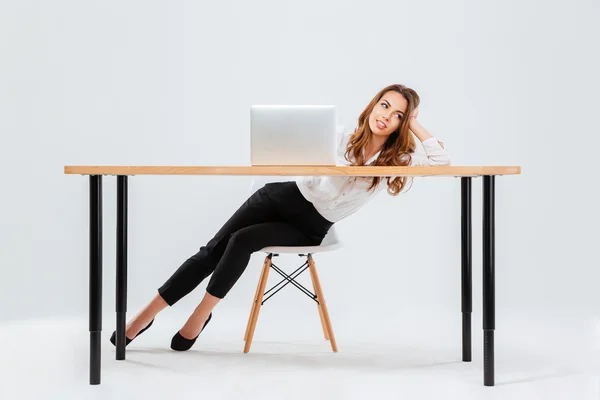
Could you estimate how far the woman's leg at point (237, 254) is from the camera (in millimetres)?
2980

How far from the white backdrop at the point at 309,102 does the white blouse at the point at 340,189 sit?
1.27m

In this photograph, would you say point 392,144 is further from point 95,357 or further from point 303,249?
point 95,357

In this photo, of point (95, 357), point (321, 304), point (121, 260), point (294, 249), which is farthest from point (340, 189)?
point (95, 357)

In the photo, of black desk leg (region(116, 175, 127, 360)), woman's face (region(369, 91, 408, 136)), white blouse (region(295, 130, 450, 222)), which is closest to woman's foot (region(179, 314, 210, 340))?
black desk leg (region(116, 175, 127, 360))

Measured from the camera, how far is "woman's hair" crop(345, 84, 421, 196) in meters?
3.00

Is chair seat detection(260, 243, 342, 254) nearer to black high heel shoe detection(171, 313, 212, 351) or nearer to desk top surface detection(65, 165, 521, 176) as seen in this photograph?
black high heel shoe detection(171, 313, 212, 351)

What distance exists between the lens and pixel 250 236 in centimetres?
303

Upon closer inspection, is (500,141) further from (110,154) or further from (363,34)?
(110,154)

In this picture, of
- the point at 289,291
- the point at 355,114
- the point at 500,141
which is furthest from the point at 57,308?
the point at 500,141

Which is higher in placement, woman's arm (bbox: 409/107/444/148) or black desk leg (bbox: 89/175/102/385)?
woman's arm (bbox: 409/107/444/148)

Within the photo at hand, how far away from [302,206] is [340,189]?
0.20 meters

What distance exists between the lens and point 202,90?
454 cm

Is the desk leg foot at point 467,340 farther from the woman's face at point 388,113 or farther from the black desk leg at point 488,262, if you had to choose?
the woman's face at point 388,113

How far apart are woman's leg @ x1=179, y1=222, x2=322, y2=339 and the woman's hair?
382mm
